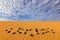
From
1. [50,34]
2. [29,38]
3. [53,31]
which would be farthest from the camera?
[53,31]

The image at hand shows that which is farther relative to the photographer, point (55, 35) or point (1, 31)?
point (1, 31)

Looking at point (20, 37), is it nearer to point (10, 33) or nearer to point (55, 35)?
point (10, 33)

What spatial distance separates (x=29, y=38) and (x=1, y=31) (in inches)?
74.5

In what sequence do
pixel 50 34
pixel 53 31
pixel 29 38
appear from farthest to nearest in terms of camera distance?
1. pixel 53 31
2. pixel 50 34
3. pixel 29 38

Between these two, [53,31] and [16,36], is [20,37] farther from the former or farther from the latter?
[53,31]

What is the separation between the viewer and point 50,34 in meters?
7.92

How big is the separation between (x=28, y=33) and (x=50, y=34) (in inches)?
45.4

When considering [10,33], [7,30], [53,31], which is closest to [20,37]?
[10,33]

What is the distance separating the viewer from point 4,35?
25.4ft

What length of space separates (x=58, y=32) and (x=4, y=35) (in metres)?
2.91

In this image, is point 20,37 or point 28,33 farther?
point 28,33

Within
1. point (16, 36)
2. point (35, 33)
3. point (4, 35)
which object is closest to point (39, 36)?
point (35, 33)

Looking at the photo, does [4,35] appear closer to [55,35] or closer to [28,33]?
[28,33]

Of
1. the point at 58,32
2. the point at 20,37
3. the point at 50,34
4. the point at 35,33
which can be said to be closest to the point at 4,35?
the point at 20,37
